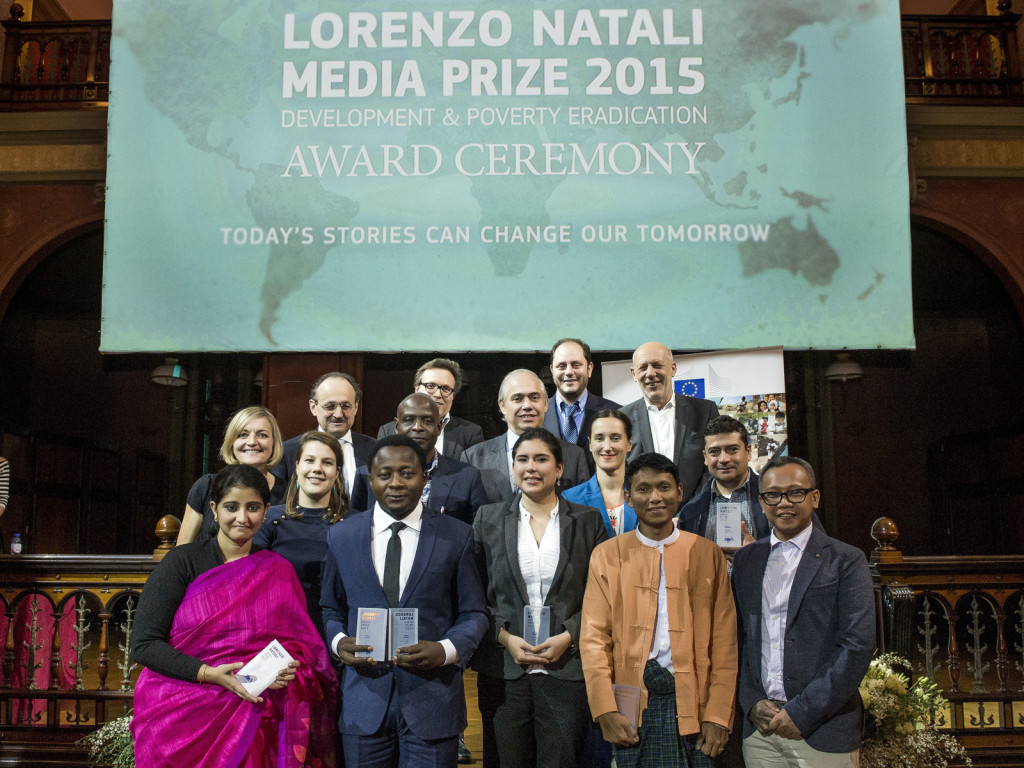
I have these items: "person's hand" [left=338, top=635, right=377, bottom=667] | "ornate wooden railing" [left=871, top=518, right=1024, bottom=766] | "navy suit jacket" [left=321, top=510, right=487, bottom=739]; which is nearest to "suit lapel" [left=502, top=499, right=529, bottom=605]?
"navy suit jacket" [left=321, top=510, right=487, bottom=739]

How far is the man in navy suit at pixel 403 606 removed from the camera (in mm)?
2508

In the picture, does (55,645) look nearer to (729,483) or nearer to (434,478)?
(434,478)

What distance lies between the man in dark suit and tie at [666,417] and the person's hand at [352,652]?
1554mm

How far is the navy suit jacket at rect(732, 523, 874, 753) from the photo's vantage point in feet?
8.23

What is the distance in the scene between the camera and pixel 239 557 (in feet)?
8.61

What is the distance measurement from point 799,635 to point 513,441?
1287 millimetres

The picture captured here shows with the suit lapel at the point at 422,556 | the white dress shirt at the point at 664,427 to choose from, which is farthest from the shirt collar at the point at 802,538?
the white dress shirt at the point at 664,427

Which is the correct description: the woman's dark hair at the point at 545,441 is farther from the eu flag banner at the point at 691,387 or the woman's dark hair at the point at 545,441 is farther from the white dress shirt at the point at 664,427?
the eu flag banner at the point at 691,387

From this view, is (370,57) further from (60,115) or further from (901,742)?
(901,742)

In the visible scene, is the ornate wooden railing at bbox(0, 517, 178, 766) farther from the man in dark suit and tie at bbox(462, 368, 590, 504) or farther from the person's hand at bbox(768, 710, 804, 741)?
the person's hand at bbox(768, 710, 804, 741)

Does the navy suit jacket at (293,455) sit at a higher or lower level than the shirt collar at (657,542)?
higher

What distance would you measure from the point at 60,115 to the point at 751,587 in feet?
20.0

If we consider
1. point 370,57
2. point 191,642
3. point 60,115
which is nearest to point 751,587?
point 191,642

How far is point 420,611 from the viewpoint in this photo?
2.58m
